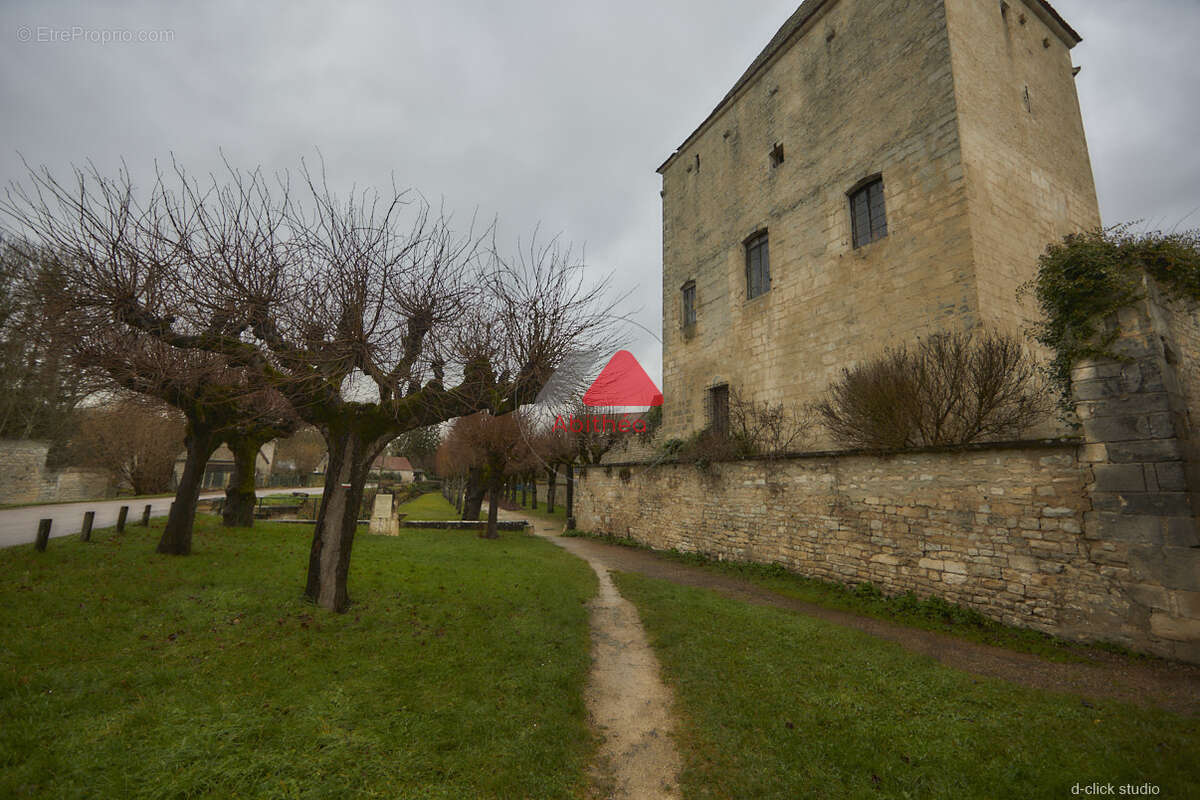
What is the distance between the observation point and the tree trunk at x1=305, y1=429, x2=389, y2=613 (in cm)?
591

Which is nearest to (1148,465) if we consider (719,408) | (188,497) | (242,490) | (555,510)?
(719,408)

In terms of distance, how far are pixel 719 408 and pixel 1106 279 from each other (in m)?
10.5

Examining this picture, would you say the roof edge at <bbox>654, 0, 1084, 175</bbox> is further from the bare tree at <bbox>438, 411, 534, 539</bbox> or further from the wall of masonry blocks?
the bare tree at <bbox>438, 411, 534, 539</bbox>

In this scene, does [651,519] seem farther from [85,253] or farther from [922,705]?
[85,253]

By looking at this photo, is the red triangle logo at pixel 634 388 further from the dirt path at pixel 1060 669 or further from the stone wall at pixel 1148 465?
the stone wall at pixel 1148 465

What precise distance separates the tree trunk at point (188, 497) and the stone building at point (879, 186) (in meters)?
13.3

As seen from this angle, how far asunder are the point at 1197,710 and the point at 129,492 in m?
40.4

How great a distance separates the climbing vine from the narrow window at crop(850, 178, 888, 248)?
18.7ft

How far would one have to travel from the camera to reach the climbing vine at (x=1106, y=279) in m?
6.13

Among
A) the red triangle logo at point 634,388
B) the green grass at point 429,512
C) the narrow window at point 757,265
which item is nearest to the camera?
the narrow window at point 757,265

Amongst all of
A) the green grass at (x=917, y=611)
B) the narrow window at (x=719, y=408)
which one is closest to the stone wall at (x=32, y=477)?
the narrow window at (x=719, y=408)

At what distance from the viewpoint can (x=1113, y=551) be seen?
5.79 meters

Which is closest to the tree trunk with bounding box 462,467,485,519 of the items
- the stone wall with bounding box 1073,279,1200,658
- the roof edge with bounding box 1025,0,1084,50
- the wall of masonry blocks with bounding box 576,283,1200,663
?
the wall of masonry blocks with bounding box 576,283,1200,663

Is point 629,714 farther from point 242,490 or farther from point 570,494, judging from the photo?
point 570,494
